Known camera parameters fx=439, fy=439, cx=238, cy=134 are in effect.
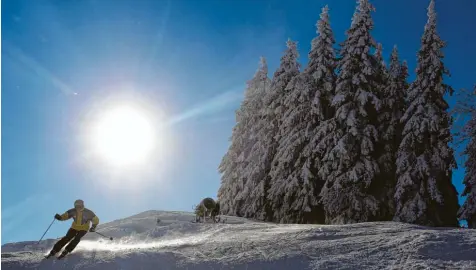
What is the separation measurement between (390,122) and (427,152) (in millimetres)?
3218

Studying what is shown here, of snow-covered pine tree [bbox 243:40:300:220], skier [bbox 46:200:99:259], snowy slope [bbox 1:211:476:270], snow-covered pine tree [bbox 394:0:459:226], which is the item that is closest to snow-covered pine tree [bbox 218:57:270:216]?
snow-covered pine tree [bbox 243:40:300:220]

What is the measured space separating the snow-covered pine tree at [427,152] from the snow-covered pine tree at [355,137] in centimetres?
166

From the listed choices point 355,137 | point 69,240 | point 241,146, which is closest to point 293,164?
point 355,137

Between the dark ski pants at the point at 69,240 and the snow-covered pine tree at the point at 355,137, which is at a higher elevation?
the snow-covered pine tree at the point at 355,137

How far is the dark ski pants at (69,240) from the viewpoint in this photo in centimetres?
1122

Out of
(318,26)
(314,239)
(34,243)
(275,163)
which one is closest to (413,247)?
(314,239)

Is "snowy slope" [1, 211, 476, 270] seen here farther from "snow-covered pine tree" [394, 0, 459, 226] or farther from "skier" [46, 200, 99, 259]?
"snow-covered pine tree" [394, 0, 459, 226]

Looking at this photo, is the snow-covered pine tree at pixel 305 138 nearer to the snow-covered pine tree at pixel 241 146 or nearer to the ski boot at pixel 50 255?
the snow-covered pine tree at pixel 241 146

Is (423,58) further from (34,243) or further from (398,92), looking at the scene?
(34,243)

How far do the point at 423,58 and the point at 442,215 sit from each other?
973 centimetres

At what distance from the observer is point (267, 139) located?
32.2 metres

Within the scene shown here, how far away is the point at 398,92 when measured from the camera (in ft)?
95.2

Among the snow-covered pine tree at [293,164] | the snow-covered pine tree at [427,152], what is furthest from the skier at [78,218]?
the snow-covered pine tree at [427,152]

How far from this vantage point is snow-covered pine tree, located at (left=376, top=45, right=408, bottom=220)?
26359 millimetres
